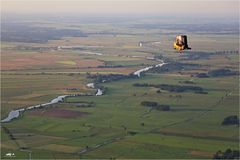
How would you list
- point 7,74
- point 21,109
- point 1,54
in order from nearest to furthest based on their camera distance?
point 21,109
point 7,74
point 1,54

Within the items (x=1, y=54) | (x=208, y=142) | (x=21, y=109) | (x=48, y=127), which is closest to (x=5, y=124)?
(x=48, y=127)

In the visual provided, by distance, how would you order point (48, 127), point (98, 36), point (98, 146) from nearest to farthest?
point (98, 146), point (48, 127), point (98, 36)

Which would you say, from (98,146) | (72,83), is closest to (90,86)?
(72,83)

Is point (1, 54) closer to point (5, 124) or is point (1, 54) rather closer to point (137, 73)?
point (137, 73)

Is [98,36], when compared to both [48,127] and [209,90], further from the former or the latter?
[48,127]

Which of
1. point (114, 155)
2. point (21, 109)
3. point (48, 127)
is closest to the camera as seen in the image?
point (114, 155)

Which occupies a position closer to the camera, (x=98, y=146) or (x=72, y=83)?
(x=98, y=146)
